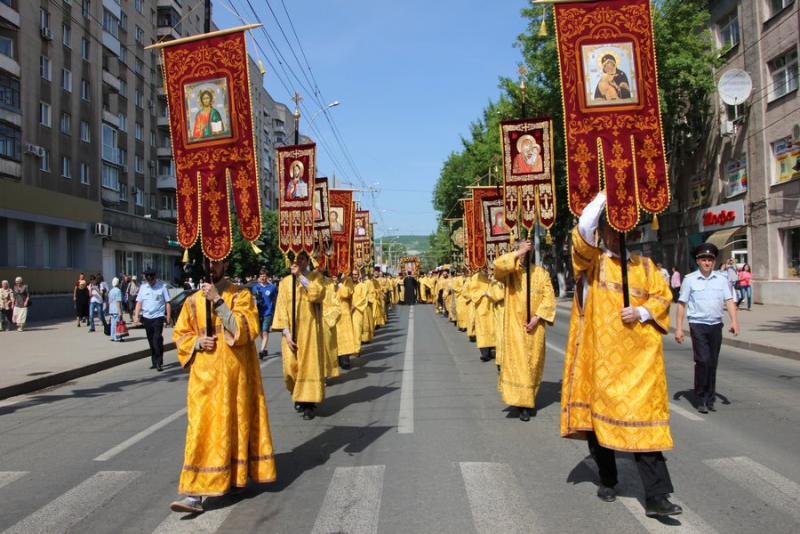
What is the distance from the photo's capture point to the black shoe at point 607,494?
4656mm

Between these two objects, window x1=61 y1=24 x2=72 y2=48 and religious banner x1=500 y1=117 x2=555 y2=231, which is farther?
window x1=61 y1=24 x2=72 y2=48

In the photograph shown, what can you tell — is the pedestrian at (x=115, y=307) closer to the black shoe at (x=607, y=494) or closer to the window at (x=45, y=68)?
the black shoe at (x=607, y=494)

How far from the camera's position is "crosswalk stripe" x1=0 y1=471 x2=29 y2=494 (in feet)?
18.1

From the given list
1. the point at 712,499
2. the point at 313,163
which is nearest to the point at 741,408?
the point at 712,499

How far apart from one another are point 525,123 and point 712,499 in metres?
7.06

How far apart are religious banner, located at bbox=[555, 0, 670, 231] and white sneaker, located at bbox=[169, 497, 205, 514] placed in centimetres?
349

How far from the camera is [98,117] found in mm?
35531

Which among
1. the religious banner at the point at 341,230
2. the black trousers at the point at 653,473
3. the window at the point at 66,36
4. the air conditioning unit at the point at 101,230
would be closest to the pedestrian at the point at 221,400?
the black trousers at the point at 653,473

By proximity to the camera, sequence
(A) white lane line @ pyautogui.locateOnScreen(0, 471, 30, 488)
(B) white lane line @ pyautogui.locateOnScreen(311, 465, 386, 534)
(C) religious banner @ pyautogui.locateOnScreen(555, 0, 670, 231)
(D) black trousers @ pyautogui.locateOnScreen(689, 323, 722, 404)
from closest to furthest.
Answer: (B) white lane line @ pyautogui.locateOnScreen(311, 465, 386, 534) < (C) religious banner @ pyautogui.locateOnScreen(555, 0, 670, 231) < (A) white lane line @ pyautogui.locateOnScreen(0, 471, 30, 488) < (D) black trousers @ pyautogui.locateOnScreen(689, 323, 722, 404)

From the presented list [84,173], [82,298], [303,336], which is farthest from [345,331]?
[84,173]

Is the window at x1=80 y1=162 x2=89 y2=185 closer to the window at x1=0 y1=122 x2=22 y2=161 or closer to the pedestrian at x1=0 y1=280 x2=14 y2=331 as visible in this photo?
the window at x1=0 y1=122 x2=22 y2=161

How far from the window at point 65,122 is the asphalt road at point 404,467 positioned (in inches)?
1008

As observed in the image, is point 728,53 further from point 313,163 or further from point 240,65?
point 240,65

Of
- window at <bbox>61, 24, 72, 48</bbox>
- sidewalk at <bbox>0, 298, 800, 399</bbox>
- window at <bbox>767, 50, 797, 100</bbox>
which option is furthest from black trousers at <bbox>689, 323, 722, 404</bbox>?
window at <bbox>61, 24, 72, 48</bbox>
